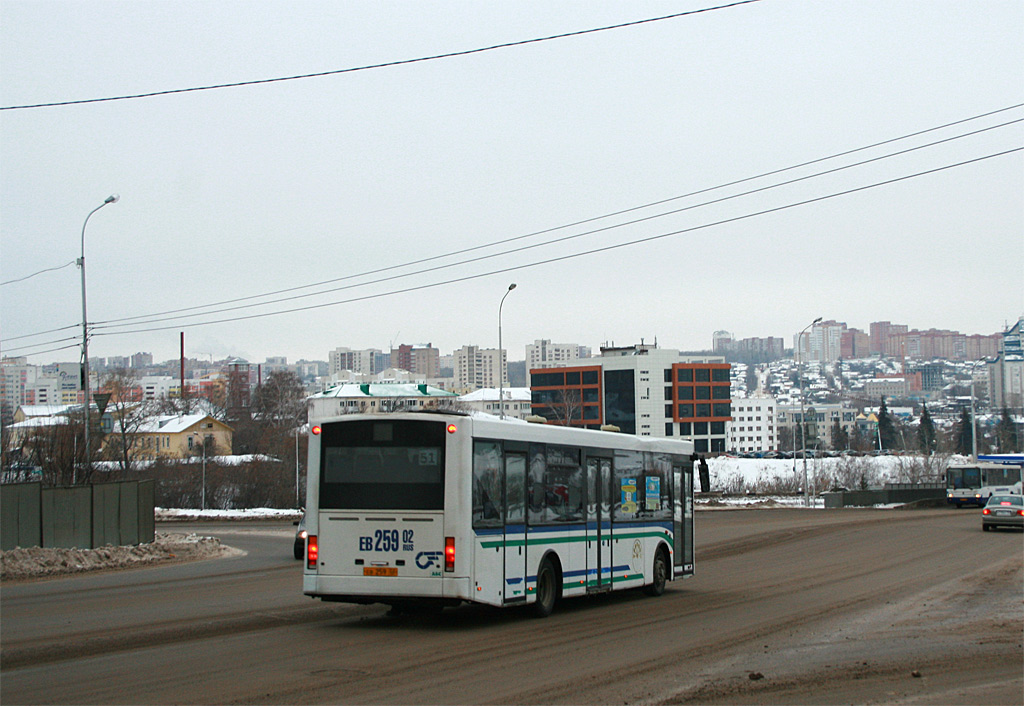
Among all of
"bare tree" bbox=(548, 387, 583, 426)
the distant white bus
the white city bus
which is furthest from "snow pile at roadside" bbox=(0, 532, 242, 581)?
"bare tree" bbox=(548, 387, 583, 426)

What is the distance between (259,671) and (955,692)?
667cm

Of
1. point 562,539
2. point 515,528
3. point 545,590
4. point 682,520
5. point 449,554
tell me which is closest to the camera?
point 449,554

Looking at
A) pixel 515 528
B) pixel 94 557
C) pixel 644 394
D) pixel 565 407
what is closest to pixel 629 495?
pixel 515 528

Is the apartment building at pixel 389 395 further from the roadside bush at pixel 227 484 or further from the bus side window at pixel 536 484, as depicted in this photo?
the bus side window at pixel 536 484

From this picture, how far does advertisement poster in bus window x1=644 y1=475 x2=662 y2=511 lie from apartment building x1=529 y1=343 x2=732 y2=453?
12652 cm

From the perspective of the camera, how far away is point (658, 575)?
19.1 metres

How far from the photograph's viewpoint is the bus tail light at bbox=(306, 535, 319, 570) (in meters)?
14.1

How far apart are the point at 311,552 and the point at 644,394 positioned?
13416 centimetres

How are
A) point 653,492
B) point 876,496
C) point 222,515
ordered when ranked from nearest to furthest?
point 653,492, point 222,515, point 876,496

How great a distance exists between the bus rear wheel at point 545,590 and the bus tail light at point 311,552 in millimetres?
3221

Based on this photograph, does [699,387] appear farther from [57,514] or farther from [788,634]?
[788,634]

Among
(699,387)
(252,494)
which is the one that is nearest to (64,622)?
(252,494)

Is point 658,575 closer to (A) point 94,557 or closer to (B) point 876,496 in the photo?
(A) point 94,557

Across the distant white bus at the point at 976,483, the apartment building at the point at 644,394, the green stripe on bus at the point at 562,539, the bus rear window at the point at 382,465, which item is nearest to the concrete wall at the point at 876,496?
the distant white bus at the point at 976,483
